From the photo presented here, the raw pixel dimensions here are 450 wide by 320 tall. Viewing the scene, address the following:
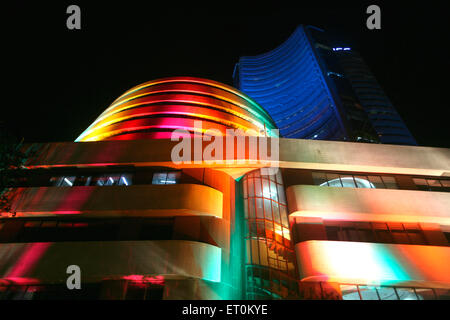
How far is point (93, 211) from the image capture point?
53.5ft

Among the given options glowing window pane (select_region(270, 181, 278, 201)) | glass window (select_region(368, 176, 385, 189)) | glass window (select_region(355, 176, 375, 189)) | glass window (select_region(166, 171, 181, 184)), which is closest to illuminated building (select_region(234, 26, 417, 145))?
glass window (select_region(368, 176, 385, 189))

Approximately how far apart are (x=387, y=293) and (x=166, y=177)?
54.6 ft

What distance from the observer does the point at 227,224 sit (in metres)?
16.7

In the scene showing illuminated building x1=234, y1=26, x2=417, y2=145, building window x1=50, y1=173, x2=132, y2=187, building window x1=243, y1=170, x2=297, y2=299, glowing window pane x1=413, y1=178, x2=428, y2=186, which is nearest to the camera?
building window x1=243, y1=170, x2=297, y2=299

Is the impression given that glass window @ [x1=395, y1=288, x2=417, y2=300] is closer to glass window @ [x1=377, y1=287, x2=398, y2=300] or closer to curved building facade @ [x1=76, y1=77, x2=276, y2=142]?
glass window @ [x1=377, y1=287, x2=398, y2=300]

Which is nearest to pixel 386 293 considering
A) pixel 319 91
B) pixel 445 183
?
pixel 445 183

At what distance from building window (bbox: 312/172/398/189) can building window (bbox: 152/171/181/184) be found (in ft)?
36.3

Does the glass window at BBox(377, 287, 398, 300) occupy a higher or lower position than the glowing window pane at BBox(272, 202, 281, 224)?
lower

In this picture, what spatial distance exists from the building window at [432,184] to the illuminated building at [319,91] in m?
31.0

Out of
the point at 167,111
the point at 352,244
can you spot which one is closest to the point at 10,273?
the point at 167,111

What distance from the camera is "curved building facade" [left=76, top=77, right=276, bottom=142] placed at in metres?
24.0

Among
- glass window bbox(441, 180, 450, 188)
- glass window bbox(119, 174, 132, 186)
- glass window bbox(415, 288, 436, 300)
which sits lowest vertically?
glass window bbox(415, 288, 436, 300)

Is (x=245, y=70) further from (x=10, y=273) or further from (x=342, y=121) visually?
(x=10, y=273)

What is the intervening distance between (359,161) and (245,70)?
73.7 meters
